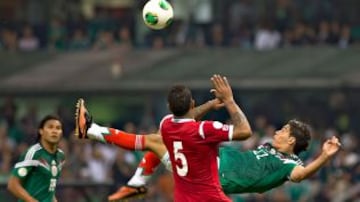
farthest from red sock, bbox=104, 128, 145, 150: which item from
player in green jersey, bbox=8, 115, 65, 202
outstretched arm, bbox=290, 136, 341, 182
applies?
player in green jersey, bbox=8, 115, 65, 202

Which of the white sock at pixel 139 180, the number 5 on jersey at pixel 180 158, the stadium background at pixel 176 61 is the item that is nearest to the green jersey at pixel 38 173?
the white sock at pixel 139 180

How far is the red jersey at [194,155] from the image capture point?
1350cm

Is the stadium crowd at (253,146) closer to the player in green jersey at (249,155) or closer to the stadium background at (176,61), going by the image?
the stadium background at (176,61)

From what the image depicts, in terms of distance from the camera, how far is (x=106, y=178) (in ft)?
76.4

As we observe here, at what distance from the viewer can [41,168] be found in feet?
53.2

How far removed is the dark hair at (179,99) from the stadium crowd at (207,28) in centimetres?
1510

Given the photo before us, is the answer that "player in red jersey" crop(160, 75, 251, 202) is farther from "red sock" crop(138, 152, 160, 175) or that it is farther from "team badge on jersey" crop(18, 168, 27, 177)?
"team badge on jersey" crop(18, 168, 27, 177)

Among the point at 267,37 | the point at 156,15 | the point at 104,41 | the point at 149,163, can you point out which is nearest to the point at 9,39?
the point at 104,41

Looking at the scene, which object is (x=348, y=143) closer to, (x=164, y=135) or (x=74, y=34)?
(x=74, y=34)

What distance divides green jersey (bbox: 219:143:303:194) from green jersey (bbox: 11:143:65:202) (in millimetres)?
2252

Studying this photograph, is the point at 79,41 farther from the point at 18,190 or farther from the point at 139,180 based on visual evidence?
the point at 139,180

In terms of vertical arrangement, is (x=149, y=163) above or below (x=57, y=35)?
below

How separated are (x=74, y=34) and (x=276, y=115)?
4975 mm

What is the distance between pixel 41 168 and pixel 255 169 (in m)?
2.72
